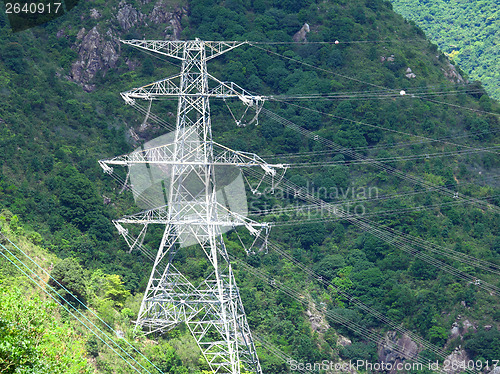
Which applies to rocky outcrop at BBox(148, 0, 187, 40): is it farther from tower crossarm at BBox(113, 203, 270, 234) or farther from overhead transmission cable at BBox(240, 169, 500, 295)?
tower crossarm at BBox(113, 203, 270, 234)

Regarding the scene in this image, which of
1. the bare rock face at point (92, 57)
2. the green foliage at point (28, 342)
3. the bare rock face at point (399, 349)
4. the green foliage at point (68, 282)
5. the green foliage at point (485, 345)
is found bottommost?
the bare rock face at point (399, 349)

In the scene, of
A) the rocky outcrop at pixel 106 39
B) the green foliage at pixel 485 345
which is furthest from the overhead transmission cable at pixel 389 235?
the rocky outcrop at pixel 106 39

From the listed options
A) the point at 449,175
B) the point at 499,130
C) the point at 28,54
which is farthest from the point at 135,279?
the point at 499,130

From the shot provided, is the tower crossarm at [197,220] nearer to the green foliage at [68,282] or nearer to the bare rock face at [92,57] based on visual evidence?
the green foliage at [68,282]

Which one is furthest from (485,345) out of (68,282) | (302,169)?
(68,282)

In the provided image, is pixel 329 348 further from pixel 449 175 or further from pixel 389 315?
pixel 449 175

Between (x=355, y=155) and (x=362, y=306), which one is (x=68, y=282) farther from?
(x=355, y=155)
